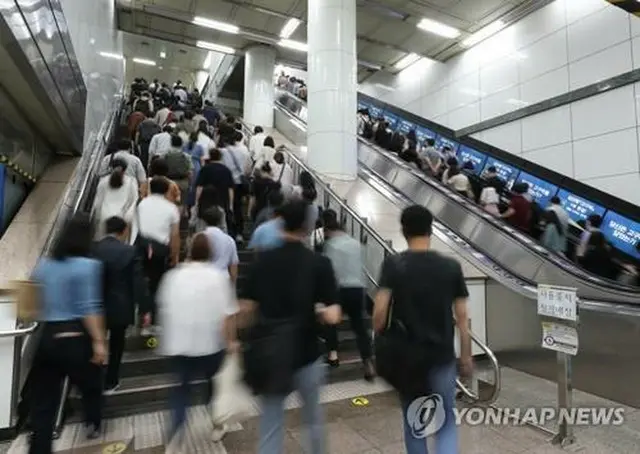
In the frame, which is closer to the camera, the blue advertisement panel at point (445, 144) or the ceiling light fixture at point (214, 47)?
the blue advertisement panel at point (445, 144)

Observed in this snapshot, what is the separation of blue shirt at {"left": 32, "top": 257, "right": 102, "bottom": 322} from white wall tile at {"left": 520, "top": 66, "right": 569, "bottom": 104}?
11356 mm

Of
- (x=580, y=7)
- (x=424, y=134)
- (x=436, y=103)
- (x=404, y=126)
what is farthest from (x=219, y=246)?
(x=404, y=126)

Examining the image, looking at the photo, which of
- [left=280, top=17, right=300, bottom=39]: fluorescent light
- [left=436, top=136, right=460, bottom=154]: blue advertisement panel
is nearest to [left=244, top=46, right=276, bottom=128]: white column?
[left=280, top=17, right=300, bottom=39]: fluorescent light

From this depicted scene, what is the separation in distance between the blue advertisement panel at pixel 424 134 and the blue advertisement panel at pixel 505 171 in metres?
2.97

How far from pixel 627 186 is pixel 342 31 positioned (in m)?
6.72

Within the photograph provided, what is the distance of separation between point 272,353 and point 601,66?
35.6 feet

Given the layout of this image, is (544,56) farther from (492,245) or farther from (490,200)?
(492,245)

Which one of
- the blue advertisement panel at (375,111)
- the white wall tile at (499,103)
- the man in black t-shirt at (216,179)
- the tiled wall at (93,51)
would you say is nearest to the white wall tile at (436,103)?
the white wall tile at (499,103)

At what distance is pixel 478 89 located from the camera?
516 inches

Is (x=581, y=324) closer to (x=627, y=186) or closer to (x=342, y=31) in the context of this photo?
(x=627, y=186)

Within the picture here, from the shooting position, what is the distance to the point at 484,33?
12750mm

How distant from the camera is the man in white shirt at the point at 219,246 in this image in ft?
10.3

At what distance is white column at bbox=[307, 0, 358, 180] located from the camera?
862cm
